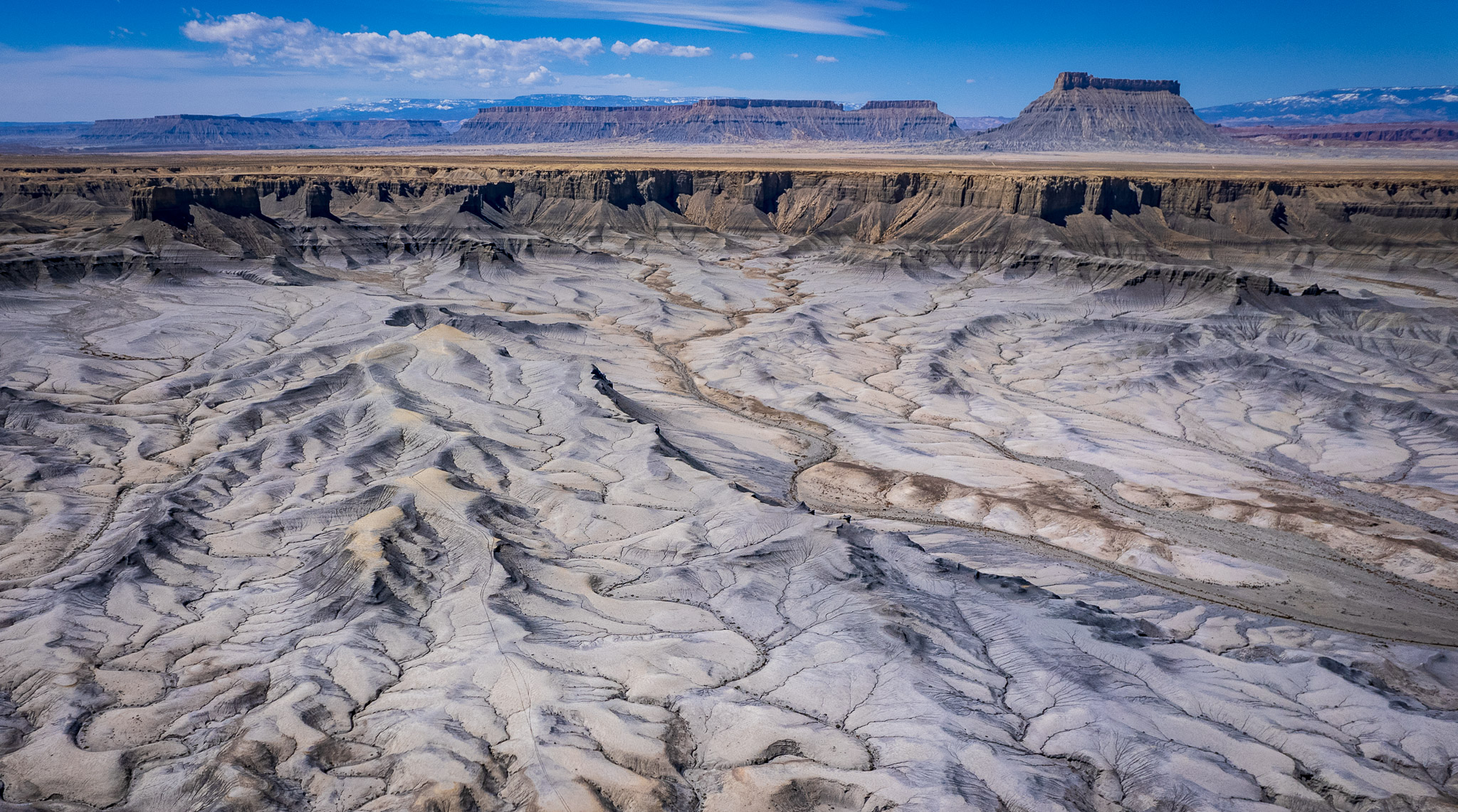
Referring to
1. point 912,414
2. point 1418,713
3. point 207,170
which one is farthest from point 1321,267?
point 207,170

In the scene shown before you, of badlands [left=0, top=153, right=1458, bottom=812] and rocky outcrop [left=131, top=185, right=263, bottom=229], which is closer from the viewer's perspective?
→ badlands [left=0, top=153, right=1458, bottom=812]

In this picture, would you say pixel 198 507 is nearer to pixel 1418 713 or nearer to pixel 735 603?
pixel 735 603

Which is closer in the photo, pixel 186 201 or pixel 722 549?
pixel 722 549

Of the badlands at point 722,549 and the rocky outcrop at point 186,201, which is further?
the rocky outcrop at point 186,201

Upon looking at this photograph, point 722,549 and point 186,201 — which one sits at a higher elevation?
point 186,201

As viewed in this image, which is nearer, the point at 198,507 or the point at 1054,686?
the point at 1054,686

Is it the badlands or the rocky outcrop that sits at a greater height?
the rocky outcrop

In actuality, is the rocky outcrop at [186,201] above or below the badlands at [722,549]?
above

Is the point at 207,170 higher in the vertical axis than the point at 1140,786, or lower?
higher
